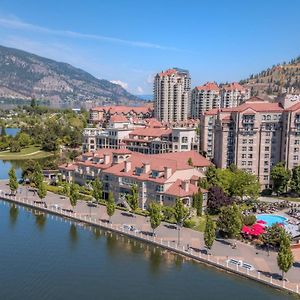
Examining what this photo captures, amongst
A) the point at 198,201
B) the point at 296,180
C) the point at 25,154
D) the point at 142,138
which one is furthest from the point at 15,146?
the point at 296,180

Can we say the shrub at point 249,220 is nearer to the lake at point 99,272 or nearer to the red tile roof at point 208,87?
the lake at point 99,272

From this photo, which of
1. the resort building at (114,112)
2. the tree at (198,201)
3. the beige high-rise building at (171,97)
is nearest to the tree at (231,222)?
the tree at (198,201)

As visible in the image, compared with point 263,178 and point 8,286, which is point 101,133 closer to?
point 263,178

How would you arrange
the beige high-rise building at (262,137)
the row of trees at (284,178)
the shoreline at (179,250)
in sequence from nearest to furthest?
the shoreline at (179,250) < the row of trees at (284,178) < the beige high-rise building at (262,137)

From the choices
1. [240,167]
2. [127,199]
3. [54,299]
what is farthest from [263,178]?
[54,299]

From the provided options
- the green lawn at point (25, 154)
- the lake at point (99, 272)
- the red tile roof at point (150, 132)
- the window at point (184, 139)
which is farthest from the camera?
the green lawn at point (25, 154)

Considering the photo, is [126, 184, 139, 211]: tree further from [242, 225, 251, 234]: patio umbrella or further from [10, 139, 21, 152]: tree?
[10, 139, 21, 152]: tree
